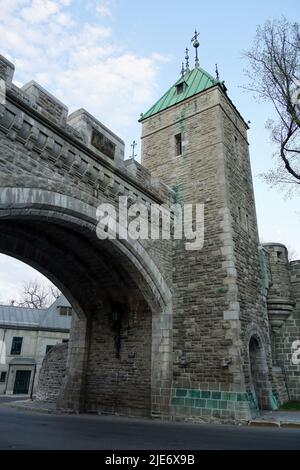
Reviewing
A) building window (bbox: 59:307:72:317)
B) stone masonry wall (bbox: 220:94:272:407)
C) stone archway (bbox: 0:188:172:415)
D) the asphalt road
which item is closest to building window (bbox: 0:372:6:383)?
building window (bbox: 59:307:72:317)

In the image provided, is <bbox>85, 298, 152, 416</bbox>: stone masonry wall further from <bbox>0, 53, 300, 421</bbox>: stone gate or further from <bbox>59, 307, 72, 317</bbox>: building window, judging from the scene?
<bbox>59, 307, 72, 317</bbox>: building window

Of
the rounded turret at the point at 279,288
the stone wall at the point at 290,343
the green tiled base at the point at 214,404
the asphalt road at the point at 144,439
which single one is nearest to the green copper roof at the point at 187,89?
the rounded turret at the point at 279,288

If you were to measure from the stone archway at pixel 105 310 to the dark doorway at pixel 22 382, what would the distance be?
18449 mm

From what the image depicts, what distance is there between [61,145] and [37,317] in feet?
82.4

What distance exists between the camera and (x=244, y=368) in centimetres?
811

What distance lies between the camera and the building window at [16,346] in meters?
27.0

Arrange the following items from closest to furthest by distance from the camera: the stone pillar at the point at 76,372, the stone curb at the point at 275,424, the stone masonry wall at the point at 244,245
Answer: the stone curb at the point at 275,424
the stone masonry wall at the point at 244,245
the stone pillar at the point at 76,372

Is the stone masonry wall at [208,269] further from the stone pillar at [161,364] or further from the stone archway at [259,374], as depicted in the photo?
the stone archway at [259,374]

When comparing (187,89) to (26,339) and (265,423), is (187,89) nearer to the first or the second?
(265,423)

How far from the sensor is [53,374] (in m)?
13.7

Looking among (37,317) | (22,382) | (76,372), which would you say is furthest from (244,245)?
(22,382)

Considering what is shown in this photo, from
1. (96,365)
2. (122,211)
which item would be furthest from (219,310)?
(96,365)

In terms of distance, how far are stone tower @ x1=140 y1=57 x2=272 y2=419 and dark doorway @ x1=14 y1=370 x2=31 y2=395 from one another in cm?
2207
